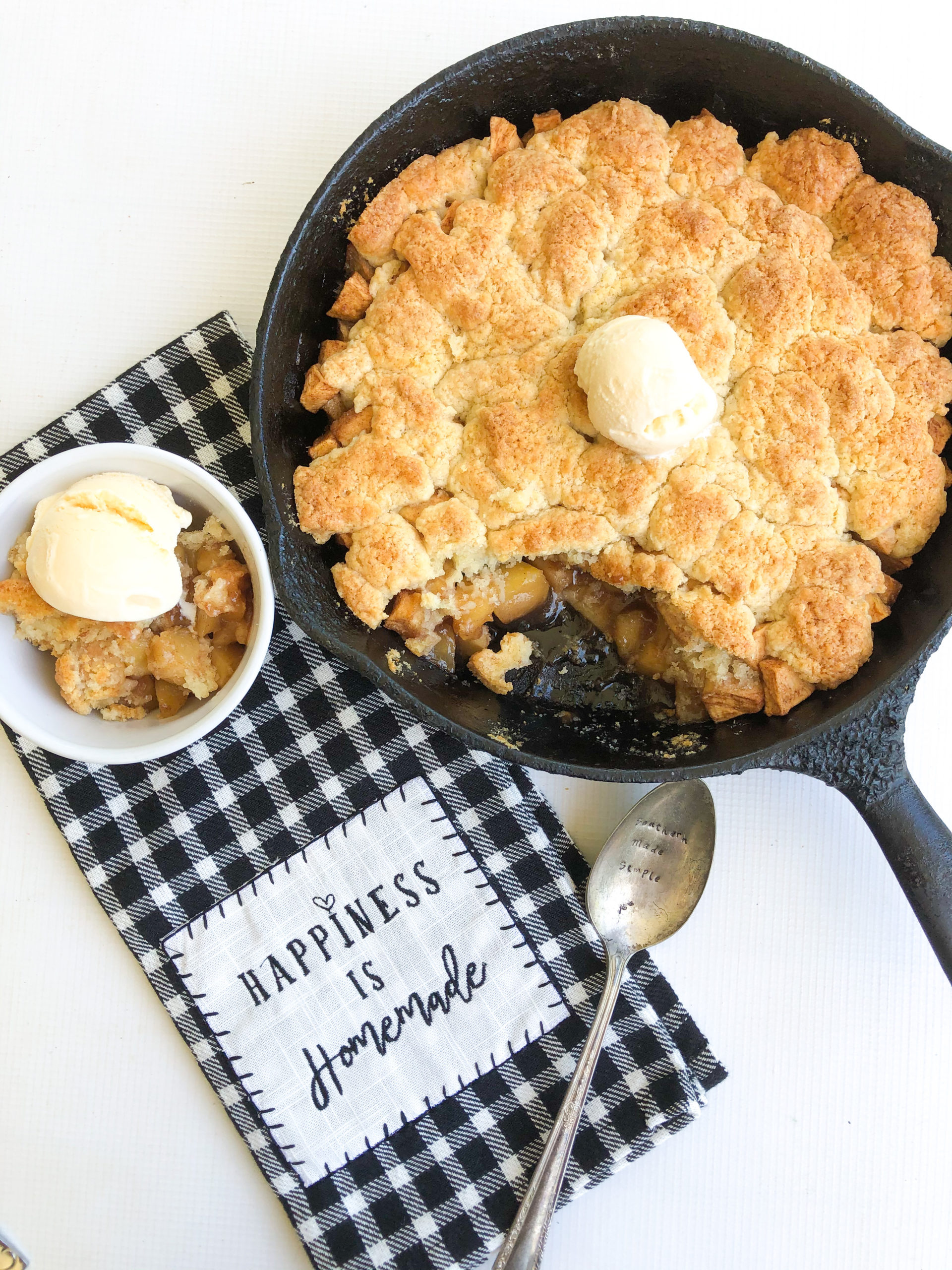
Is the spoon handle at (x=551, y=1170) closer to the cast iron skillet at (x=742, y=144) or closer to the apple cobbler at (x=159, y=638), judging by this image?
the cast iron skillet at (x=742, y=144)

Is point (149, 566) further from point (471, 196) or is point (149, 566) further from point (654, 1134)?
point (654, 1134)

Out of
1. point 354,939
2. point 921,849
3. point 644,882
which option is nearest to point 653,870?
point 644,882

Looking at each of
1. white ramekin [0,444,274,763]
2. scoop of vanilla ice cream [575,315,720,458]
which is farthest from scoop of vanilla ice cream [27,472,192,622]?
scoop of vanilla ice cream [575,315,720,458]

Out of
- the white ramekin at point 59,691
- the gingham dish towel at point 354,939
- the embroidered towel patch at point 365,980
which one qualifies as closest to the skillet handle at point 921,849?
the gingham dish towel at point 354,939

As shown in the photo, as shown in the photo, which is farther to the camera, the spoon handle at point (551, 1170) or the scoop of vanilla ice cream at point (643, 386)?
the spoon handle at point (551, 1170)

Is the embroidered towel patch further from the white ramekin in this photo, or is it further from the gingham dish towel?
the white ramekin

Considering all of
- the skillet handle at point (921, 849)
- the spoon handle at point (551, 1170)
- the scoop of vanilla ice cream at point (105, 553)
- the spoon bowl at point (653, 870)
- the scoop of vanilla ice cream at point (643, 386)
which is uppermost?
the scoop of vanilla ice cream at point (105, 553)

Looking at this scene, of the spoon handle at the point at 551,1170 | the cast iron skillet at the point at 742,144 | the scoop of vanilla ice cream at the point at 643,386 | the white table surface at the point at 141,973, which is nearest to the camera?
the scoop of vanilla ice cream at the point at 643,386

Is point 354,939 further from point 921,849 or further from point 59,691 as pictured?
point 921,849
